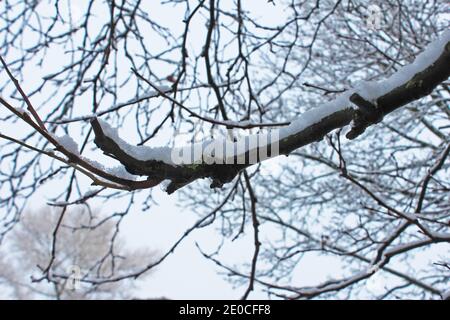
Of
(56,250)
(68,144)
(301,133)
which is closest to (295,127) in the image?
(301,133)

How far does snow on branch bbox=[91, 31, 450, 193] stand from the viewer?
45.6 inches

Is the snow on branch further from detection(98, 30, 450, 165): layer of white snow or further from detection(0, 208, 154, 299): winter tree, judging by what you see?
detection(0, 208, 154, 299): winter tree

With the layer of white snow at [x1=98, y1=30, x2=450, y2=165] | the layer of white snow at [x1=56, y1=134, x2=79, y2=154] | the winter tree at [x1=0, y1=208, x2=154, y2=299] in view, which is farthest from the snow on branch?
the winter tree at [x1=0, y1=208, x2=154, y2=299]

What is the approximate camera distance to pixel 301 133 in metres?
1.23

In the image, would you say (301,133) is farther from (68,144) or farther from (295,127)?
(68,144)

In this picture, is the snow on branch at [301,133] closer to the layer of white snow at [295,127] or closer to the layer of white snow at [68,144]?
the layer of white snow at [295,127]

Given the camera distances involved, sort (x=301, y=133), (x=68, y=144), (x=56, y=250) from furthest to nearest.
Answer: (x=56, y=250) → (x=301, y=133) → (x=68, y=144)

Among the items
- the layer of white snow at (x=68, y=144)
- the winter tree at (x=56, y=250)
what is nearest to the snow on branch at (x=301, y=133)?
the layer of white snow at (x=68, y=144)

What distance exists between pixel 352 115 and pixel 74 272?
1824 millimetres

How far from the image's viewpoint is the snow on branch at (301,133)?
116 centimetres

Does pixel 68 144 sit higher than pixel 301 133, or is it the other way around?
pixel 301 133
